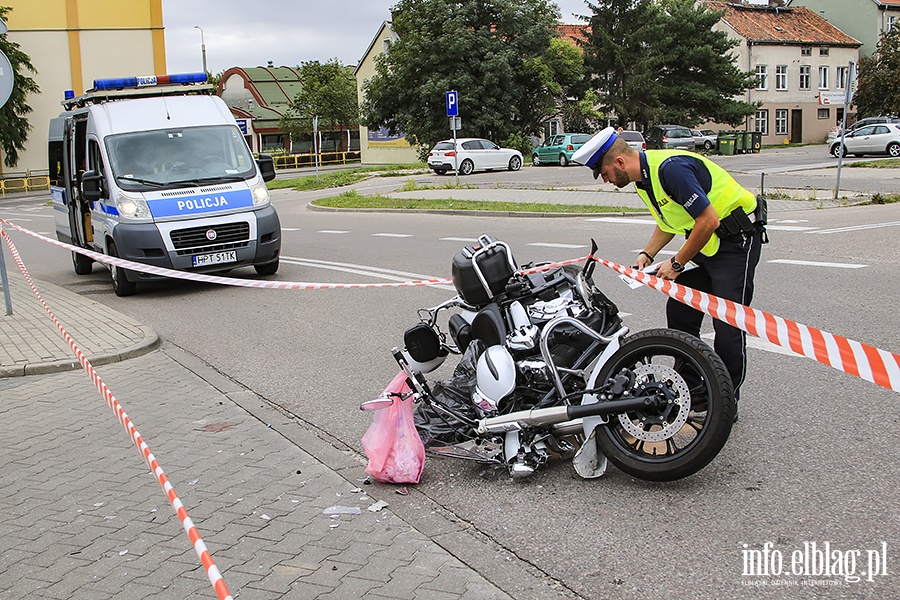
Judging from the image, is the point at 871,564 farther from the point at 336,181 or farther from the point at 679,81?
the point at 679,81

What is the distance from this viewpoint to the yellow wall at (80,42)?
5100 centimetres

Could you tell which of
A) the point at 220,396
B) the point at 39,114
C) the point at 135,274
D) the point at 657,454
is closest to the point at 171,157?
the point at 135,274

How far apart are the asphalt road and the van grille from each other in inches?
25.4

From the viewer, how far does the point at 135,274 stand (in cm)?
1158

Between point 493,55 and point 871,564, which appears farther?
point 493,55

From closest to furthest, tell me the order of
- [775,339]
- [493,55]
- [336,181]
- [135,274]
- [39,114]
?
[775,339], [135,274], [336,181], [493,55], [39,114]

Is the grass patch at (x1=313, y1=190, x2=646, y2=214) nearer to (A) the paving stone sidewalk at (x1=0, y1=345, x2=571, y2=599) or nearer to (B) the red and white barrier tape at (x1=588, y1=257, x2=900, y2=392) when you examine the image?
(A) the paving stone sidewalk at (x1=0, y1=345, x2=571, y2=599)

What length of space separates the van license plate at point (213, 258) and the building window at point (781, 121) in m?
61.5

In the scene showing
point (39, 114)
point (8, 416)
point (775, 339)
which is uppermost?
point (39, 114)

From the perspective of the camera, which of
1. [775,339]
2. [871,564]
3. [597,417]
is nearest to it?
[871,564]

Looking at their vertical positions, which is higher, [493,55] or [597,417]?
[493,55]

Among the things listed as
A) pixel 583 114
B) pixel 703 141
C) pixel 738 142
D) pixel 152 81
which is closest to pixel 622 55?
pixel 583 114

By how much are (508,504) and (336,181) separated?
1471 inches

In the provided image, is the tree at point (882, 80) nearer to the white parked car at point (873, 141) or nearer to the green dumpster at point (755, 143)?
the green dumpster at point (755, 143)
